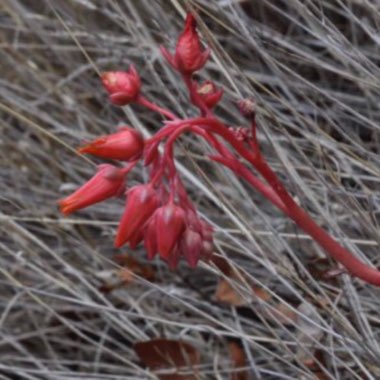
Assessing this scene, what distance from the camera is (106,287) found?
1784 millimetres

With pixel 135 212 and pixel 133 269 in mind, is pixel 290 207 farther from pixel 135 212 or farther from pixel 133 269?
pixel 133 269

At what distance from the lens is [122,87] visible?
99 cm

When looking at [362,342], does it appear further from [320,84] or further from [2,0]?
[2,0]

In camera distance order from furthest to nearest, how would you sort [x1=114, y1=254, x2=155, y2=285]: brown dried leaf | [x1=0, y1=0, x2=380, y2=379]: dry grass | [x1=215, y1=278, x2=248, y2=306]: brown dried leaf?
[x1=114, y1=254, x2=155, y2=285]: brown dried leaf, [x1=215, y1=278, x2=248, y2=306]: brown dried leaf, [x1=0, y1=0, x2=380, y2=379]: dry grass

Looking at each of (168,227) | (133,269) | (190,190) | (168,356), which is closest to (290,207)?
(168,227)

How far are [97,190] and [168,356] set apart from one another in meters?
0.66

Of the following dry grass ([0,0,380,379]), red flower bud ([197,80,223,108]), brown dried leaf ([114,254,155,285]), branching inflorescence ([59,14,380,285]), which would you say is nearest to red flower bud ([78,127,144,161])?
branching inflorescence ([59,14,380,285])

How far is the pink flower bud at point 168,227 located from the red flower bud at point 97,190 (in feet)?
0.17

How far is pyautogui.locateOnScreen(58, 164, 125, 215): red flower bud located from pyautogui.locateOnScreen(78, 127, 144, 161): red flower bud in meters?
0.05

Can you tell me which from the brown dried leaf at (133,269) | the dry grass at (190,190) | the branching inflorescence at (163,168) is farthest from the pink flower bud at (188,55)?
the brown dried leaf at (133,269)

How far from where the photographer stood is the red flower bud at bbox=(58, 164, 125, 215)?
980mm

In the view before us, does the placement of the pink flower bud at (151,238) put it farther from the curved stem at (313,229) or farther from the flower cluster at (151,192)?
the curved stem at (313,229)

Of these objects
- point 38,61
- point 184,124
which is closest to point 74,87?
point 38,61

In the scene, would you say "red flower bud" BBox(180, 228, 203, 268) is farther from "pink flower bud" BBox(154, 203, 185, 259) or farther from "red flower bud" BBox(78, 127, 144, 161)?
"red flower bud" BBox(78, 127, 144, 161)
